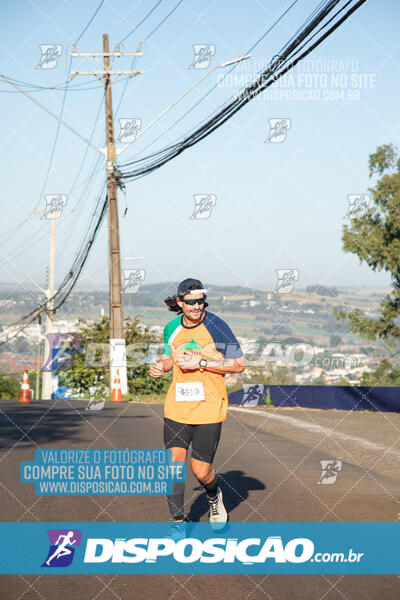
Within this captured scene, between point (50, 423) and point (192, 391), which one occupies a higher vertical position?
point (192, 391)

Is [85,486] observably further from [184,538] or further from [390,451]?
[390,451]

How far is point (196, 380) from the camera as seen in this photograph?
6270 millimetres

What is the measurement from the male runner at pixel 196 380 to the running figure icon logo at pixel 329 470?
3.14 meters

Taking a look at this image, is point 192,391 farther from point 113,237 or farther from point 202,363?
point 113,237

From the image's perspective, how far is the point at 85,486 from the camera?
8.80 metres

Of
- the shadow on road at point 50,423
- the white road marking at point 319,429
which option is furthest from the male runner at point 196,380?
the white road marking at point 319,429

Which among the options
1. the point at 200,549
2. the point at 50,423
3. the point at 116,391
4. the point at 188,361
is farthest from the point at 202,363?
the point at 116,391

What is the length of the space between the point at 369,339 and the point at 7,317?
1078 inches

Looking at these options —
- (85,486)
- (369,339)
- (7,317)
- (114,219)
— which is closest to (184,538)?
(85,486)

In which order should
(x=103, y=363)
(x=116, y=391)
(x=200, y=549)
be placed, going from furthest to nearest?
1. (x=103, y=363)
2. (x=116, y=391)
3. (x=200, y=549)

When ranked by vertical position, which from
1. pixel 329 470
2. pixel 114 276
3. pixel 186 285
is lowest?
pixel 329 470

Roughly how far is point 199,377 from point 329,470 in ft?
14.7

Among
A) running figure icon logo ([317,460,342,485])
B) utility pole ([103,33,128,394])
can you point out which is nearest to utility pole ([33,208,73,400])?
utility pole ([103,33,128,394])

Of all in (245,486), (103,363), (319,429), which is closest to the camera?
(245,486)
